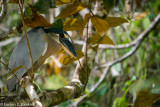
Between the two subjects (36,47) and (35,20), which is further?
(36,47)

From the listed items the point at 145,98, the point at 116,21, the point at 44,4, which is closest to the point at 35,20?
the point at 44,4

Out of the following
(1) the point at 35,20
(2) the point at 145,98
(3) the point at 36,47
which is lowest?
(2) the point at 145,98

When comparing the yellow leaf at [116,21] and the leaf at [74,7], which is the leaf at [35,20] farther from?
the yellow leaf at [116,21]

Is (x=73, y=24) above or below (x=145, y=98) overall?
above

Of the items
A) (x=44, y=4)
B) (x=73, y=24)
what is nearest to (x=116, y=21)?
(x=73, y=24)

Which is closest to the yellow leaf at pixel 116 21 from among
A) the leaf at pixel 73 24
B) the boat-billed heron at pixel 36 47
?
the leaf at pixel 73 24

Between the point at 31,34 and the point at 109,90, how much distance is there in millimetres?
1373

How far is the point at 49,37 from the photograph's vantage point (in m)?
0.95

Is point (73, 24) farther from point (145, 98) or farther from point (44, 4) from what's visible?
point (145, 98)

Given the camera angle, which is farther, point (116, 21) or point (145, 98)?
point (116, 21)

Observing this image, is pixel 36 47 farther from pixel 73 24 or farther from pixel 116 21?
pixel 116 21

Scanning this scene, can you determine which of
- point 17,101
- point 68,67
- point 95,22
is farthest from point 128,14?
point 68,67

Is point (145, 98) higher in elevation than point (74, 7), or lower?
lower

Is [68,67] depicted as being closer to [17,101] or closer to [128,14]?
[128,14]
